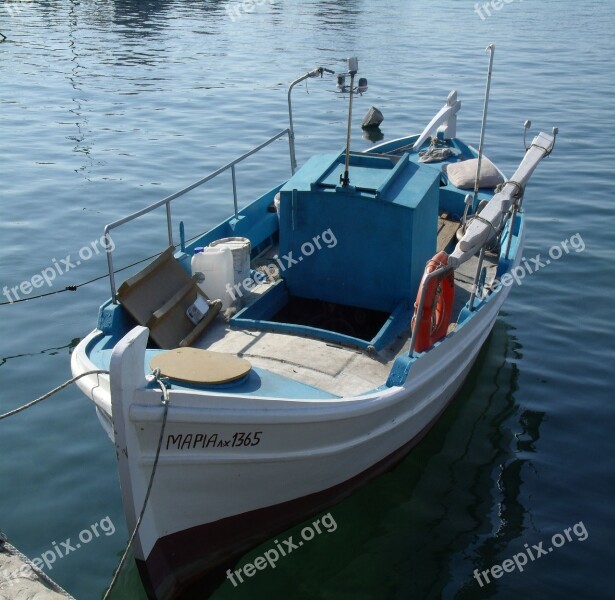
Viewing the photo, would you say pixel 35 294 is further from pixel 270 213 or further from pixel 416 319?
pixel 416 319

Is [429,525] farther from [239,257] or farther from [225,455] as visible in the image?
[239,257]

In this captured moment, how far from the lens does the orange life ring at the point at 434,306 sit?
680cm

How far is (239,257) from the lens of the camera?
27.7 feet

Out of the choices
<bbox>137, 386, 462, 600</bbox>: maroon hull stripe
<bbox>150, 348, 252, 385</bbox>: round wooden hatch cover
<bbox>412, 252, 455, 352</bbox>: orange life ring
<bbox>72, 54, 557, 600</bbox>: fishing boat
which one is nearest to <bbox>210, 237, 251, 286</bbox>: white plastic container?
<bbox>72, 54, 557, 600</bbox>: fishing boat

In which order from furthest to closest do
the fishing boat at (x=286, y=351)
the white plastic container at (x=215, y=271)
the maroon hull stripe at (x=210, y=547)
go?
the white plastic container at (x=215, y=271), the maroon hull stripe at (x=210, y=547), the fishing boat at (x=286, y=351)

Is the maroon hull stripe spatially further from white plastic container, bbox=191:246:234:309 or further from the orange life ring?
white plastic container, bbox=191:246:234:309

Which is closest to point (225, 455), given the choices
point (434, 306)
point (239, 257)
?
point (434, 306)

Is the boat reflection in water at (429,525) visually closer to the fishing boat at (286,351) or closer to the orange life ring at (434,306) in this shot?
the fishing boat at (286,351)

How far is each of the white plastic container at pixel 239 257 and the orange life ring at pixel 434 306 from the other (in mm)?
2201

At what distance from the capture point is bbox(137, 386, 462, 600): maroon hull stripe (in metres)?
6.09

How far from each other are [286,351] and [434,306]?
4.89 feet

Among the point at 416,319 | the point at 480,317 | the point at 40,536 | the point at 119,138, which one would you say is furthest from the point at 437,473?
the point at 119,138

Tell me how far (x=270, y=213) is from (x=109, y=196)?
7062mm

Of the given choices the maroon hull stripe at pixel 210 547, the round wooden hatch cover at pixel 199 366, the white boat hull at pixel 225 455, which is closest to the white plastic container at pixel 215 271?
the white boat hull at pixel 225 455
